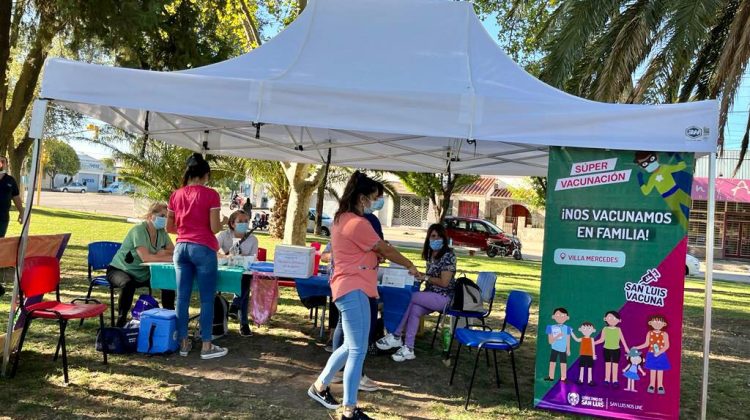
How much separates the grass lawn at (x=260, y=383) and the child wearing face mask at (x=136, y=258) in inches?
22.0

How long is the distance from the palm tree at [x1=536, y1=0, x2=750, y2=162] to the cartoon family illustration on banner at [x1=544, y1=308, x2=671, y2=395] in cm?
415

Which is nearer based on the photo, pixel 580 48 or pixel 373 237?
pixel 373 237

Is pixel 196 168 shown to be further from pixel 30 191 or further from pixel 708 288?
pixel 708 288

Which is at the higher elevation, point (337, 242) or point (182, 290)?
point (337, 242)

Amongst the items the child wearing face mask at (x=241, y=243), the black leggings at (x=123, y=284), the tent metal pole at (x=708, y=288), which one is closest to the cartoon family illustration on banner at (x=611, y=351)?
the tent metal pole at (x=708, y=288)

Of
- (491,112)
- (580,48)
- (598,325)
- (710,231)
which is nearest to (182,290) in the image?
(491,112)

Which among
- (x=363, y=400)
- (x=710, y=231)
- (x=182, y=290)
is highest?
(x=710, y=231)

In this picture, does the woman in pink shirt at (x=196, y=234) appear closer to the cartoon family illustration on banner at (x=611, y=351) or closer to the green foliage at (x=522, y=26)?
the cartoon family illustration on banner at (x=611, y=351)

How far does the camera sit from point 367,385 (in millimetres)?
4629

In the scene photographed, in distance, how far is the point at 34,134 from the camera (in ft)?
13.6

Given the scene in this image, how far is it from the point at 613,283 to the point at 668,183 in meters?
0.85

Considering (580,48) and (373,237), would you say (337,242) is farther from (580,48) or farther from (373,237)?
(580,48)

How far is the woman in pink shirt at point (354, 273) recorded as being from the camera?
12.2ft

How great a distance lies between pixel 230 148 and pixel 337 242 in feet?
14.0
